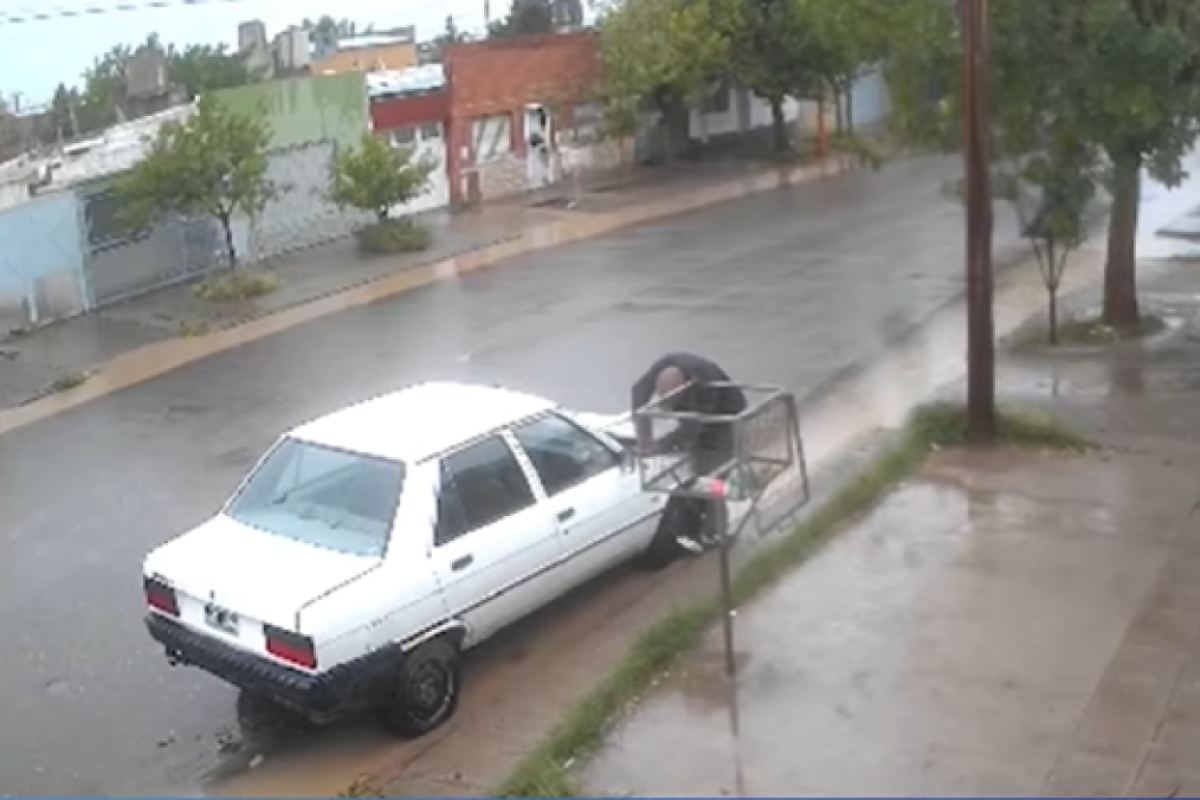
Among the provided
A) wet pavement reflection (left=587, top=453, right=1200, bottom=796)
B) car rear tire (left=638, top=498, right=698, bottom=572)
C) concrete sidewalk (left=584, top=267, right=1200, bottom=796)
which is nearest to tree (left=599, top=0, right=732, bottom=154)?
concrete sidewalk (left=584, top=267, right=1200, bottom=796)

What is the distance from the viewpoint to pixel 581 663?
941cm

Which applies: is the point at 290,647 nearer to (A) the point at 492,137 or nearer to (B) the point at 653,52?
(A) the point at 492,137

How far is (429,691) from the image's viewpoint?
8.74m

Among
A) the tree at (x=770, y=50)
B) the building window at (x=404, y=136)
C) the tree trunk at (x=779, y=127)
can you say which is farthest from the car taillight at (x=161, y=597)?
the tree trunk at (x=779, y=127)

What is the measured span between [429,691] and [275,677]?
856mm

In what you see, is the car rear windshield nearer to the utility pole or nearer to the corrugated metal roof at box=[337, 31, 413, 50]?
the utility pole

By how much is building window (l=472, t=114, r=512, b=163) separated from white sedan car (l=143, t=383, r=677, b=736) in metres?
23.2

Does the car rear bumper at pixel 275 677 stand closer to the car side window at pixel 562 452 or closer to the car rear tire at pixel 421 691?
the car rear tire at pixel 421 691

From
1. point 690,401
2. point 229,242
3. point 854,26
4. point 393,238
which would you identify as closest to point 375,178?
point 393,238

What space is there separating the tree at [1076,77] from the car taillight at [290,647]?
9.28 meters

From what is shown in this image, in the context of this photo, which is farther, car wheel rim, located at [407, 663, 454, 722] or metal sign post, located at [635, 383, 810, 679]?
metal sign post, located at [635, 383, 810, 679]

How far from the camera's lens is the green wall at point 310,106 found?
26.8 m

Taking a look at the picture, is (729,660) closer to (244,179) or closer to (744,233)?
(244,179)

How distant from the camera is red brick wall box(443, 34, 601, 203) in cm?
3231
